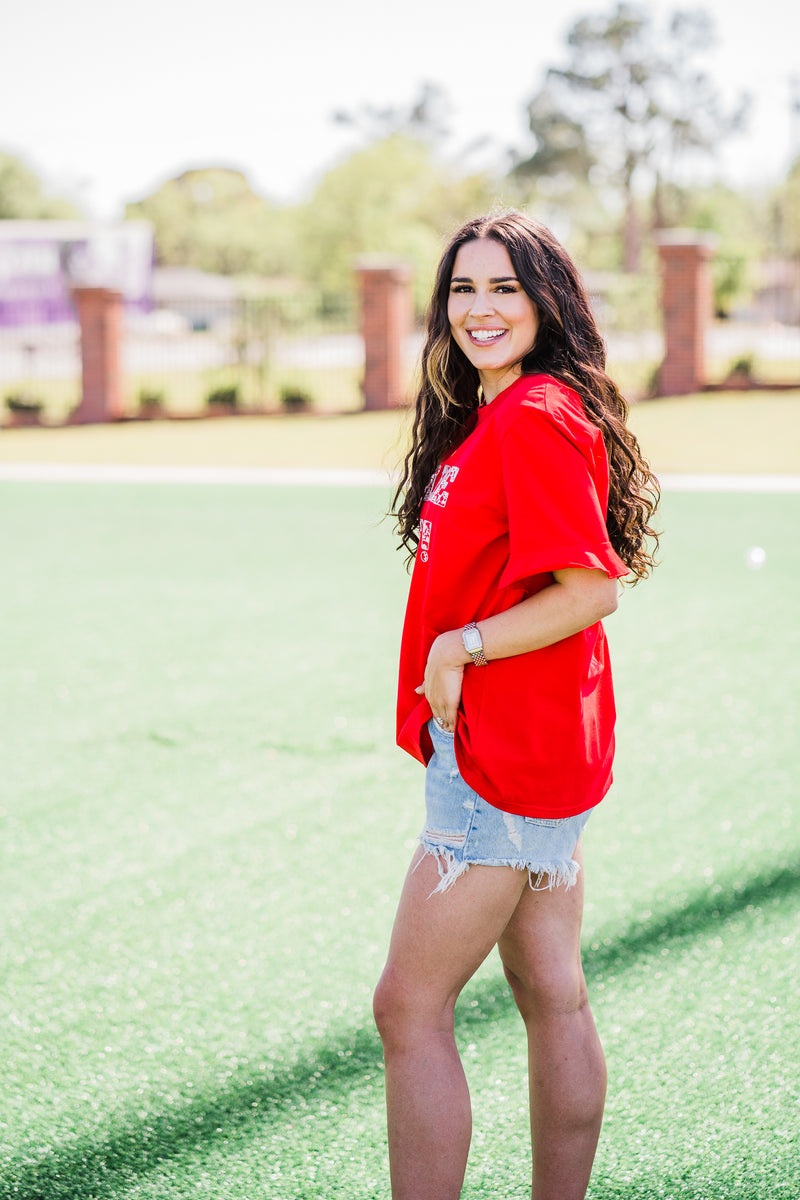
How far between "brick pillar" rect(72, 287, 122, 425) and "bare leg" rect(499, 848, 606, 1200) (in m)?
21.4

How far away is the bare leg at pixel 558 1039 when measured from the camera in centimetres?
223

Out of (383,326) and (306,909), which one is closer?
(306,909)

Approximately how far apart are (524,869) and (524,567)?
53 centimetres

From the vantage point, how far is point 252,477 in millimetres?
15945

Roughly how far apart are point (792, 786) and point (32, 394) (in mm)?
20593

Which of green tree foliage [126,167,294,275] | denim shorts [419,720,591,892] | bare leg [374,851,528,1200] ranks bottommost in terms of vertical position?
bare leg [374,851,528,1200]

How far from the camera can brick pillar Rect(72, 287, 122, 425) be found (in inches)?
874

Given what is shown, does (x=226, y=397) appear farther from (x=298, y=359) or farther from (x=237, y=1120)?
(x=237, y=1120)

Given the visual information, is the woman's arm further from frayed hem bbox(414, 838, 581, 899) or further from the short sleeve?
frayed hem bbox(414, 838, 581, 899)

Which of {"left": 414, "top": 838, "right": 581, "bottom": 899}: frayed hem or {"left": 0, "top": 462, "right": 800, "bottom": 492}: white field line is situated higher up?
{"left": 414, "top": 838, "right": 581, "bottom": 899}: frayed hem

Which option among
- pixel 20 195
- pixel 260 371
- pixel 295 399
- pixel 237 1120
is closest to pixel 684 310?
pixel 295 399

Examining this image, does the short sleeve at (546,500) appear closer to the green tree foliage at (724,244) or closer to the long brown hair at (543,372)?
the long brown hair at (543,372)

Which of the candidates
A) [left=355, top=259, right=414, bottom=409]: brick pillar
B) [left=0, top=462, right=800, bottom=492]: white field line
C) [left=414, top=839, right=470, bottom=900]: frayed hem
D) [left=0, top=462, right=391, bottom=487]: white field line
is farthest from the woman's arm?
[left=355, top=259, right=414, bottom=409]: brick pillar

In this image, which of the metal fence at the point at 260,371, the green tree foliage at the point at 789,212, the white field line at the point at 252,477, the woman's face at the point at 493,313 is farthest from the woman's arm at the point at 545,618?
the green tree foliage at the point at 789,212
